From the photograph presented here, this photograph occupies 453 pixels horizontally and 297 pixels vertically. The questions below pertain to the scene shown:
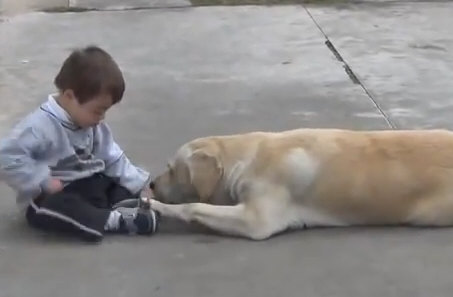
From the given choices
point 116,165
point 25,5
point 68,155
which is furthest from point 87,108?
point 25,5

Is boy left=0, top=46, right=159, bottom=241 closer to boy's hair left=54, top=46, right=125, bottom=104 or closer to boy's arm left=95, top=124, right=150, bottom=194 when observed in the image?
boy's hair left=54, top=46, right=125, bottom=104

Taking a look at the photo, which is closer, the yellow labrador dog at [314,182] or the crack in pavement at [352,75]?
the yellow labrador dog at [314,182]

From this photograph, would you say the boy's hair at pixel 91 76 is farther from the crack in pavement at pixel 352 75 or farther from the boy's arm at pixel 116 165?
the crack in pavement at pixel 352 75

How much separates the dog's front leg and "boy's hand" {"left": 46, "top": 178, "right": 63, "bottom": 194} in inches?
19.8

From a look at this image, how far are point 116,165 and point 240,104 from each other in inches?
70.8

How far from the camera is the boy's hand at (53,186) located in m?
4.57

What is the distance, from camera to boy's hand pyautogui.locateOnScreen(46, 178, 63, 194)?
4.57m

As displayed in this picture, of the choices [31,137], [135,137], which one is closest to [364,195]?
[31,137]

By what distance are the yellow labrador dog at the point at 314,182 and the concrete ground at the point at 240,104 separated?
0.25ft

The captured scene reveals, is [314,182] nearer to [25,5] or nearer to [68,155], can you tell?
[68,155]

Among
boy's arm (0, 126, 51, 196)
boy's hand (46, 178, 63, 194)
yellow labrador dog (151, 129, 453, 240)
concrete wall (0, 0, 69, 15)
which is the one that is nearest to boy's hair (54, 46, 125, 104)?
boy's arm (0, 126, 51, 196)

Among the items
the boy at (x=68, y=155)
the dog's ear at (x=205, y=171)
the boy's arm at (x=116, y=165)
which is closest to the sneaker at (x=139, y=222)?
the boy at (x=68, y=155)

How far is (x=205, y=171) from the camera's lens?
15.3 ft

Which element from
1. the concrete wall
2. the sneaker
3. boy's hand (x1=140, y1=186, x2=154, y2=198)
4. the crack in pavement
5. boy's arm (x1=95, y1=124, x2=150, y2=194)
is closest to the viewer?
the sneaker
